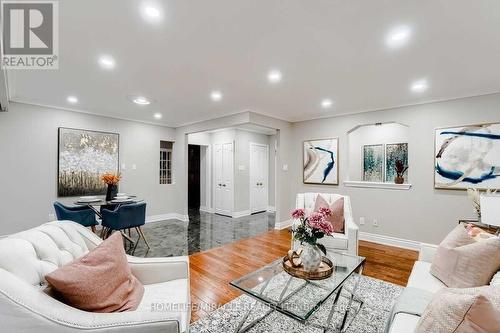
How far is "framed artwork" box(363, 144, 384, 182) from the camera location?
4902 millimetres

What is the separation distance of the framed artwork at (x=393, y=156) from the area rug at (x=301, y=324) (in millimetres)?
2777

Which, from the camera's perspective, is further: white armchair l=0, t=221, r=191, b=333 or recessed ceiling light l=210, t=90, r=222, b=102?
recessed ceiling light l=210, t=90, r=222, b=102

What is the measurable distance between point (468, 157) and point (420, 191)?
80 cm

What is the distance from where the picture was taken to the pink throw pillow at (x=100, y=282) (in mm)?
1176

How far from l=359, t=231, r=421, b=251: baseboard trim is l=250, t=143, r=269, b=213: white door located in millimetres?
3352

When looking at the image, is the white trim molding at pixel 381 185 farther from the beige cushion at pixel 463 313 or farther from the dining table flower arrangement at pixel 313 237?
the beige cushion at pixel 463 313

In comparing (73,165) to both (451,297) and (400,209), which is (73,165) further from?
(400,209)

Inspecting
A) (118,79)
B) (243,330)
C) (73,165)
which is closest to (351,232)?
(243,330)

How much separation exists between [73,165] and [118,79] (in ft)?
8.57

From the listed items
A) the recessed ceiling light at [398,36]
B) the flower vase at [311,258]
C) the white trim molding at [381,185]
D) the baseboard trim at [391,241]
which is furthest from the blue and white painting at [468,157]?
the flower vase at [311,258]

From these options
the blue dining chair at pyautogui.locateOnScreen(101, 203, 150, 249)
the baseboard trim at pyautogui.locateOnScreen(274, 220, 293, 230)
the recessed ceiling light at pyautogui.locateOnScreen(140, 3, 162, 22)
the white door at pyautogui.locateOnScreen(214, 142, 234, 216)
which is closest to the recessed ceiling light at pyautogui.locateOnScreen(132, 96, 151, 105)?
the blue dining chair at pyautogui.locateOnScreen(101, 203, 150, 249)

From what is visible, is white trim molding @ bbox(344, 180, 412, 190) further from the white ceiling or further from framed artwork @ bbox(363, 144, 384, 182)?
the white ceiling

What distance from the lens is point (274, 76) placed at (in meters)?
2.93

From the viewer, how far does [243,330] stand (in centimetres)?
190
